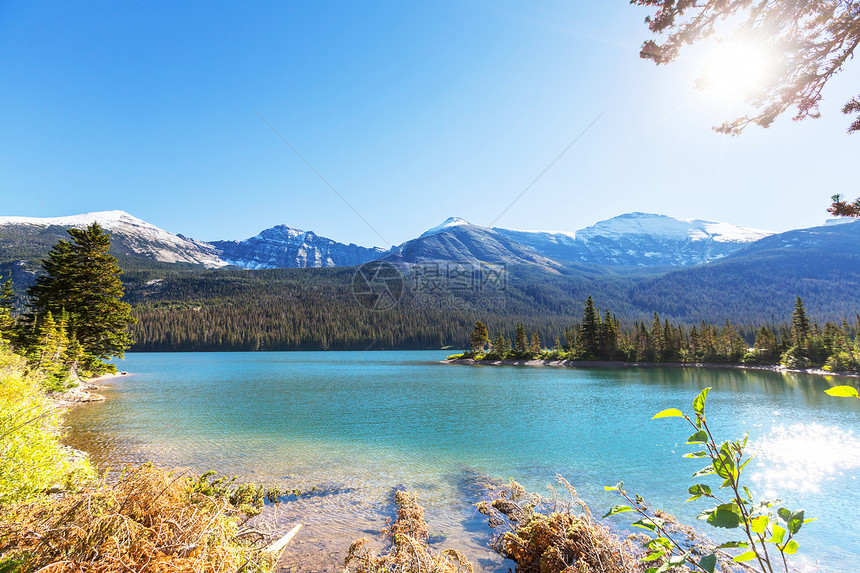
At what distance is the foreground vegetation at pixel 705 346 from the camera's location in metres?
50.8

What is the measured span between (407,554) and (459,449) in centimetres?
1132

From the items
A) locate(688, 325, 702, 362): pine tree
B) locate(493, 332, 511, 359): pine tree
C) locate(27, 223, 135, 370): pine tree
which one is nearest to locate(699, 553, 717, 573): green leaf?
locate(27, 223, 135, 370): pine tree

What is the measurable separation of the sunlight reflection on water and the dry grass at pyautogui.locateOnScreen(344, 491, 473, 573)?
1061 cm

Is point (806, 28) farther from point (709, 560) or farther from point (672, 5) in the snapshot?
point (709, 560)

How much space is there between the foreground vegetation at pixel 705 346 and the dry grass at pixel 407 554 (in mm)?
57304

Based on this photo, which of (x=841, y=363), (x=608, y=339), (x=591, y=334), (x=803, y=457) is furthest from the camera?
(x=591, y=334)

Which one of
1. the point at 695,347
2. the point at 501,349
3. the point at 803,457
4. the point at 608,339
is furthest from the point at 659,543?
the point at 501,349

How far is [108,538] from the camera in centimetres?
379

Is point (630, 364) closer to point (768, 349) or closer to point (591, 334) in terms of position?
point (591, 334)

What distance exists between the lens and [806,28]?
5.50m

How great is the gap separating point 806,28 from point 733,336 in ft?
252

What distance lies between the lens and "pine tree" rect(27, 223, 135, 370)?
30.4 metres

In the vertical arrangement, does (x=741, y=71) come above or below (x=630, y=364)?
above

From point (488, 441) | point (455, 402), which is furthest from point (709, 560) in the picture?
point (455, 402)
